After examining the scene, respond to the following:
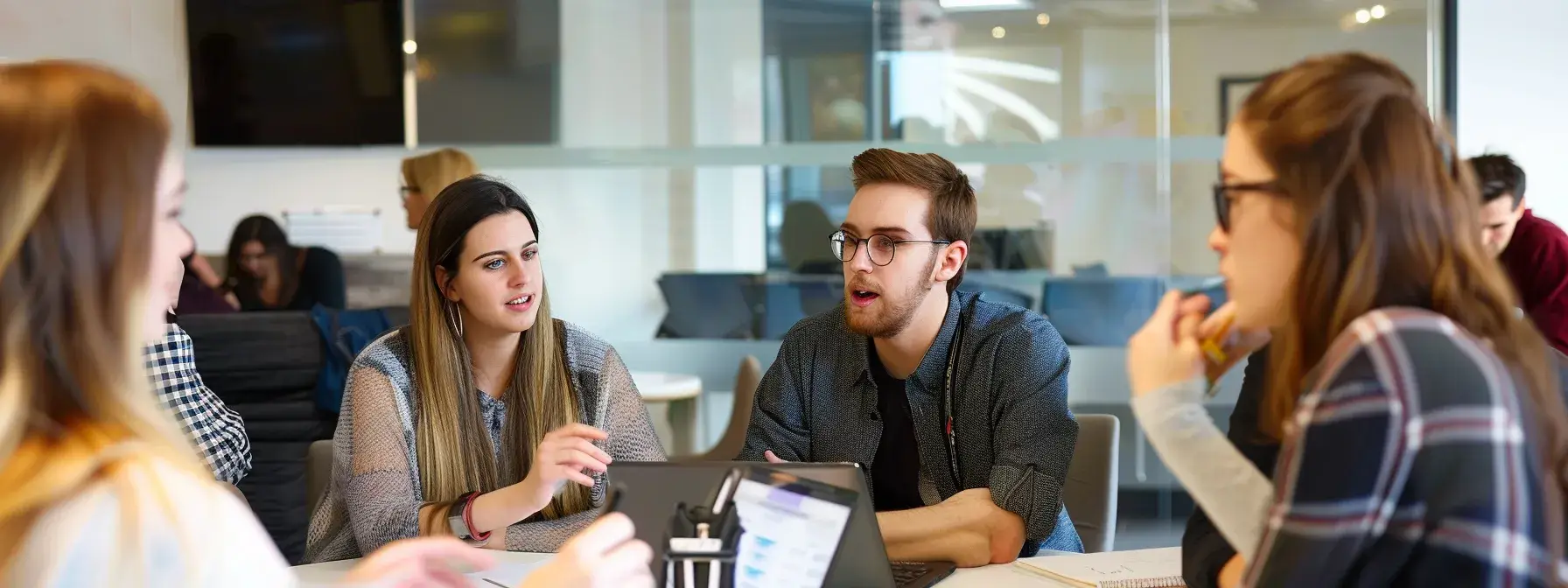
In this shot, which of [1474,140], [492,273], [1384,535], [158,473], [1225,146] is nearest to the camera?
[158,473]

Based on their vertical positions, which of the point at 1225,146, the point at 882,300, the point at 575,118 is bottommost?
the point at 882,300

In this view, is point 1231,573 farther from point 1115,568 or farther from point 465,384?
point 465,384

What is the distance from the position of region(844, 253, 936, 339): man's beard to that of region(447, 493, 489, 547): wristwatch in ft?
2.58

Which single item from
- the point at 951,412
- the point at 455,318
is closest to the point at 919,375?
the point at 951,412

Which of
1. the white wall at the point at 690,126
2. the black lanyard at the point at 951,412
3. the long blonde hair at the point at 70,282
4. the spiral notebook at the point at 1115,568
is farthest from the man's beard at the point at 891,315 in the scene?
the white wall at the point at 690,126

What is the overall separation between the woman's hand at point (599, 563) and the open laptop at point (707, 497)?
0.41 m

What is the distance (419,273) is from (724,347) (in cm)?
296

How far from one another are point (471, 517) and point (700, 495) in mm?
747

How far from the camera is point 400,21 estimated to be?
541cm

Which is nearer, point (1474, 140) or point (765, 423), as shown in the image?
point (765, 423)

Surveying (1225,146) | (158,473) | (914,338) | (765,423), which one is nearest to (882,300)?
(914,338)

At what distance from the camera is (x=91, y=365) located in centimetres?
98

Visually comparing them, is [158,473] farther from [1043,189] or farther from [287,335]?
[1043,189]

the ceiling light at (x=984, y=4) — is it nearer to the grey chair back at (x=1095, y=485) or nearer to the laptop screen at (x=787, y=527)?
the grey chair back at (x=1095, y=485)
